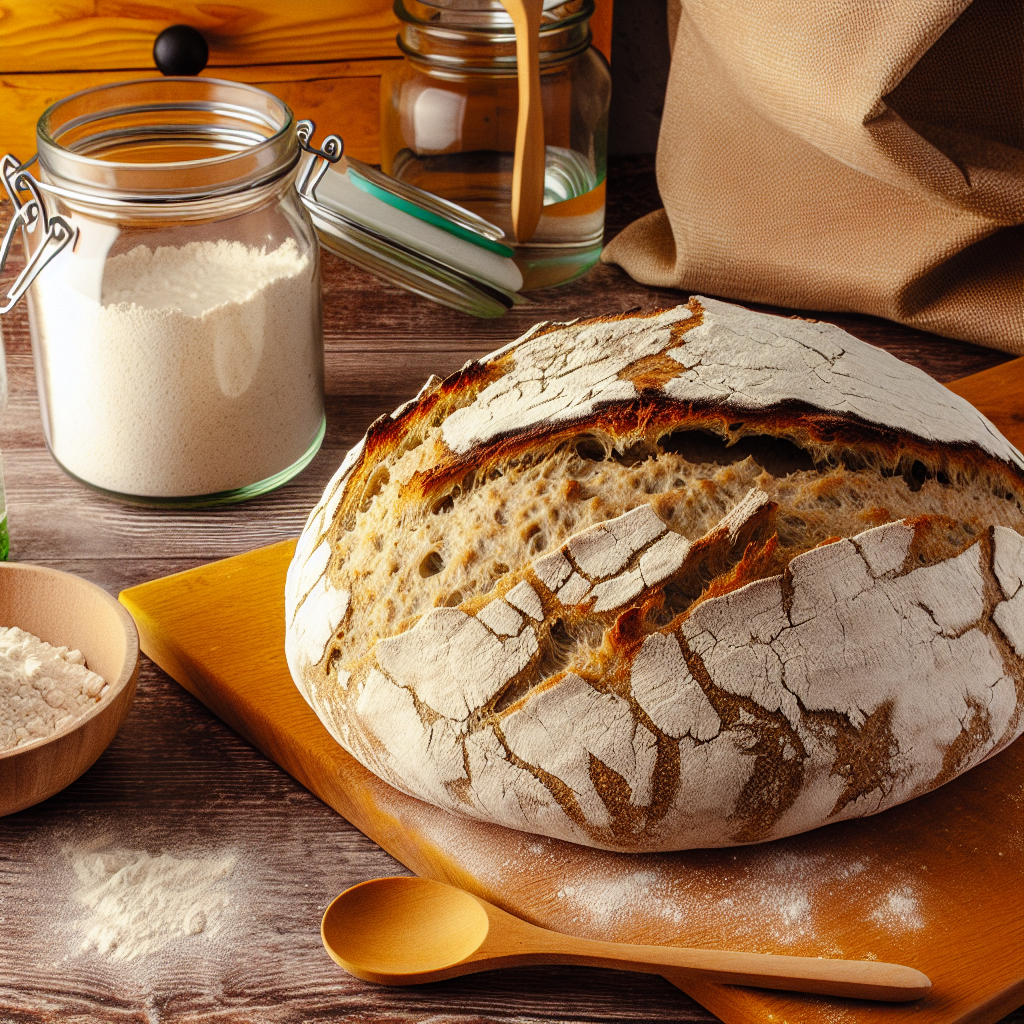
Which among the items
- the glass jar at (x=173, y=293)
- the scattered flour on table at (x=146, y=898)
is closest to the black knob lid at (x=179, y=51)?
the glass jar at (x=173, y=293)

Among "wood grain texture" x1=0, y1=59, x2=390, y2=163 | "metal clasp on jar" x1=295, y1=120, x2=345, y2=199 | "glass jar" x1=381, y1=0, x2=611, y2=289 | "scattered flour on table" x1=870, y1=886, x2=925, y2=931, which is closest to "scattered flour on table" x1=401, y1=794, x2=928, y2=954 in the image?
"scattered flour on table" x1=870, y1=886, x2=925, y2=931

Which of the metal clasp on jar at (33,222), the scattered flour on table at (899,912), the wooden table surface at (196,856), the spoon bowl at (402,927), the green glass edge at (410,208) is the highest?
the metal clasp on jar at (33,222)

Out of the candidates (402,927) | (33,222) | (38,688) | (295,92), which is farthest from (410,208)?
(402,927)

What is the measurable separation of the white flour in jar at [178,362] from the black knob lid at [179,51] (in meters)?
0.48

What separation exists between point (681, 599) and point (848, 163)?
2.28ft

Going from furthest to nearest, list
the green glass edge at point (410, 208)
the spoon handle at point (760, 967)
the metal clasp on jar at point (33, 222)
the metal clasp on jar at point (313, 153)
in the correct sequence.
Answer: the green glass edge at point (410, 208) → the metal clasp on jar at point (313, 153) → the metal clasp on jar at point (33, 222) → the spoon handle at point (760, 967)

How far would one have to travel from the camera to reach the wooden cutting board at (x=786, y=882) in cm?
67

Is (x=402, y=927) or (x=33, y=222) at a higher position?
(x=33, y=222)

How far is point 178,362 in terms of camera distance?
3.31 feet

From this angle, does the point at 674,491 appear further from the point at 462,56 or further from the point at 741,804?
the point at 462,56

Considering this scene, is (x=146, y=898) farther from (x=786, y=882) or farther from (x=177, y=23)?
(x=177, y=23)

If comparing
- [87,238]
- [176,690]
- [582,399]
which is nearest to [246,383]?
[87,238]

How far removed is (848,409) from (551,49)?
0.73 metres

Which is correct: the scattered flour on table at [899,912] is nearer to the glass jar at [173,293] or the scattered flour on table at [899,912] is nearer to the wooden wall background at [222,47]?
the glass jar at [173,293]
